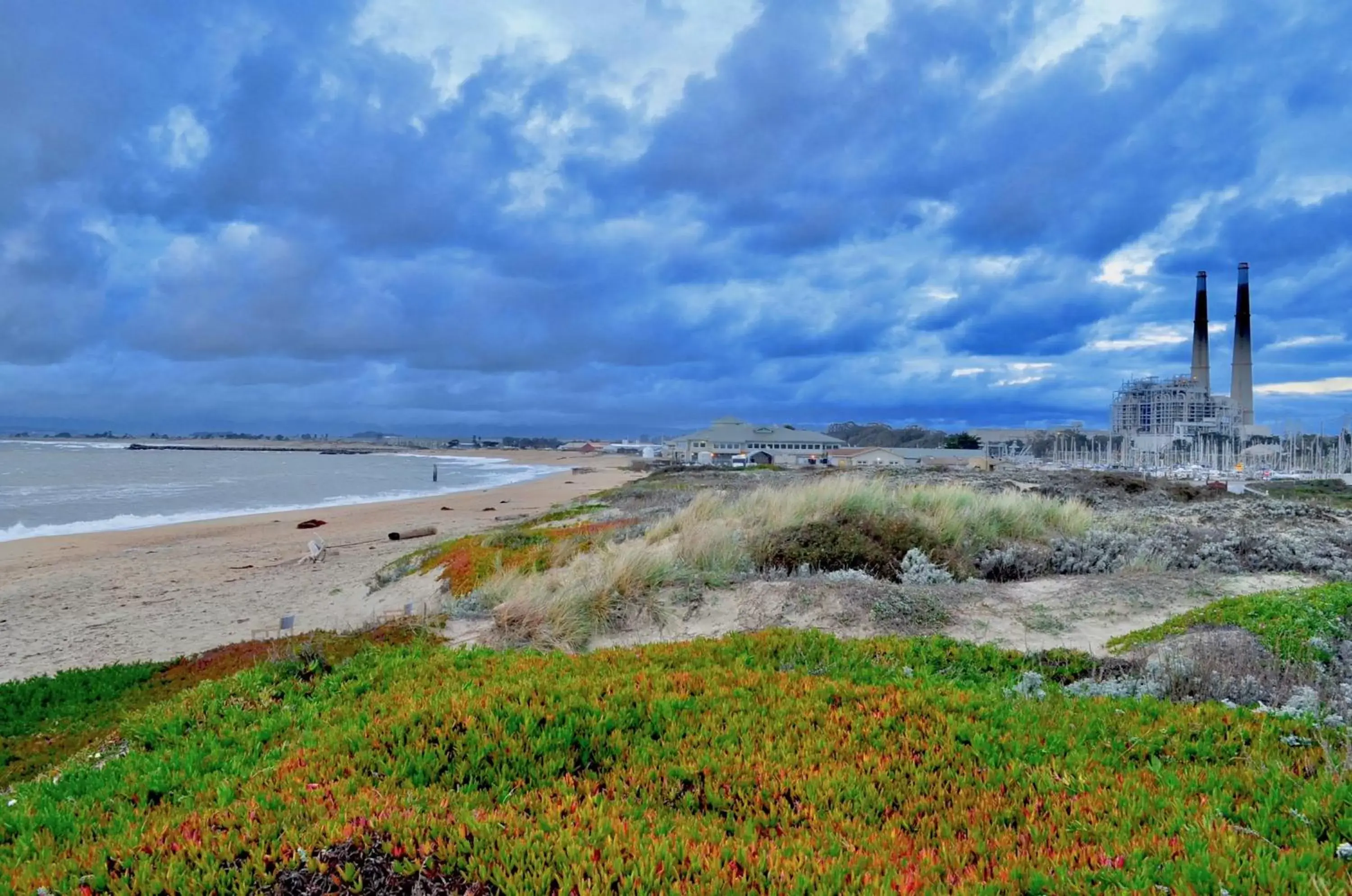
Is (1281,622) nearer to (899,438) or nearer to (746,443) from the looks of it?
(746,443)

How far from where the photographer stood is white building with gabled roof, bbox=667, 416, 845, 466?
90.8 m

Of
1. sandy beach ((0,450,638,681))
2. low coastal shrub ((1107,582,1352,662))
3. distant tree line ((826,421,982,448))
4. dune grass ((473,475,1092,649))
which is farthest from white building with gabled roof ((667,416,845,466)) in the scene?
low coastal shrub ((1107,582,1352,662))

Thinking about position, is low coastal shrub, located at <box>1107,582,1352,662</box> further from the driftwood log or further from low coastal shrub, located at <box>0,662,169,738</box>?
the driftwood log

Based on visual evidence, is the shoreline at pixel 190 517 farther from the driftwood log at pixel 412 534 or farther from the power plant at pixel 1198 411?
the power plant at pixel 1198 411

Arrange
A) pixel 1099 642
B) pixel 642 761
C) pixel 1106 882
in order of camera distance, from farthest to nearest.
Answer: pixel 1099 642, pixel 642 761, pixel 1106 882

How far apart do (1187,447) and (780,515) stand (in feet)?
312

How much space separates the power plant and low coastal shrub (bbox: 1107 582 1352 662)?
81.5 m

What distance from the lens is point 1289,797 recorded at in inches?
123

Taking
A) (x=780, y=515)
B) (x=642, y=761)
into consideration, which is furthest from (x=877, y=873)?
(x=780, y=515)

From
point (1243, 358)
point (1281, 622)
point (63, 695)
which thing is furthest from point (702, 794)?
point (1243, 358)

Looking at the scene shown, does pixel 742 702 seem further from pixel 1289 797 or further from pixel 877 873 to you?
pixel 1289 797

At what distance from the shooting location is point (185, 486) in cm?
4972

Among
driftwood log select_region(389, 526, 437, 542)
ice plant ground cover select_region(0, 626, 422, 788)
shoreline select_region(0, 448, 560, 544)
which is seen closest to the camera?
ice plant ground cover select_region(0, 626, 422, 788)

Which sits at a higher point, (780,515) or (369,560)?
(780,515)
